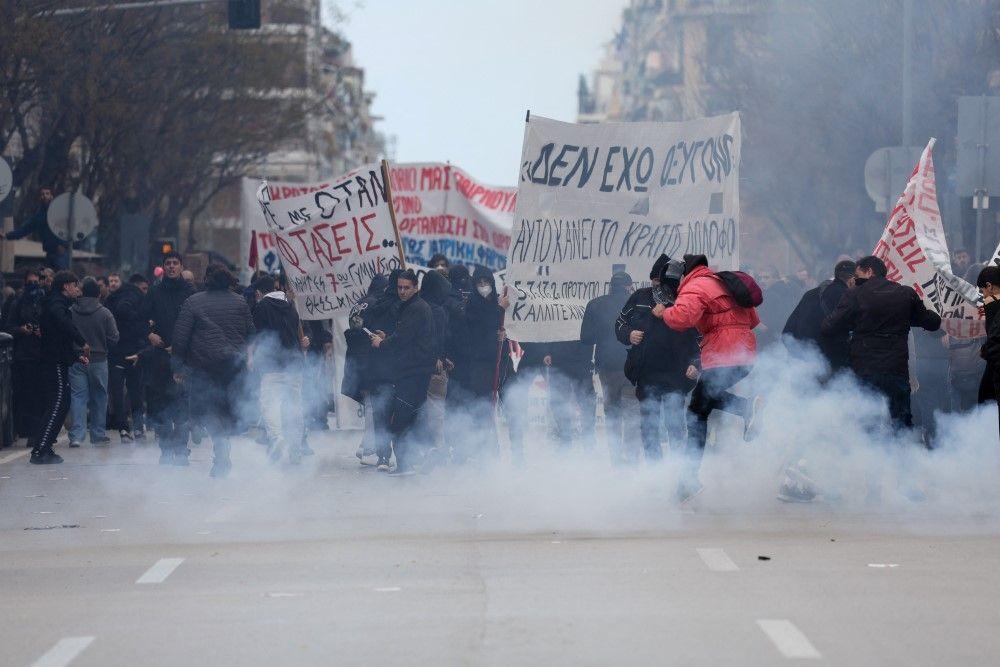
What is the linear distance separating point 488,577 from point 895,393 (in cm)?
420

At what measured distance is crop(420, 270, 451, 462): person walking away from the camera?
15.4 metres

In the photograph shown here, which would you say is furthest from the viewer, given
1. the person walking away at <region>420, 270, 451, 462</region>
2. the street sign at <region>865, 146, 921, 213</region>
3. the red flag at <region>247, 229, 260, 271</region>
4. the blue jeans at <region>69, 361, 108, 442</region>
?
the red flag at <region>247, 229, 260, 271</region>

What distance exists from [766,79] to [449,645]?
36.2 metres

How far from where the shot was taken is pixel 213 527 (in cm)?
1160

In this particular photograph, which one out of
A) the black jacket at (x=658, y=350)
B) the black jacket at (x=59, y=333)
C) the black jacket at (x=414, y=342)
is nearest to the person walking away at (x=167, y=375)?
the black jacket at (x=59, y=333)

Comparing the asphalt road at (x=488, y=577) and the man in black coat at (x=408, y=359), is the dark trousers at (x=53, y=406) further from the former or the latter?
the man in black coat at (x=408, y=359)

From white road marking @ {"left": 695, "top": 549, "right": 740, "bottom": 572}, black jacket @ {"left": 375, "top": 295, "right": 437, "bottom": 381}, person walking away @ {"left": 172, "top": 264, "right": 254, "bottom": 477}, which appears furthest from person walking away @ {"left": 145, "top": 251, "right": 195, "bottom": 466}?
white road marking @ {"left": 695, "top": 549, "right": 740, "bottom": 572}

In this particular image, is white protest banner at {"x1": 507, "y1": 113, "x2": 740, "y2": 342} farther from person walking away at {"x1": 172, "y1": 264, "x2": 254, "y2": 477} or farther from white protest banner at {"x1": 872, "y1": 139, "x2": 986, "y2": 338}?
person walking away at {"x1": 172, "y1": 264, "x2": 254, "y2": 477}

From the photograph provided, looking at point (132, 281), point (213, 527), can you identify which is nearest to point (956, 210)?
point (132, 281)

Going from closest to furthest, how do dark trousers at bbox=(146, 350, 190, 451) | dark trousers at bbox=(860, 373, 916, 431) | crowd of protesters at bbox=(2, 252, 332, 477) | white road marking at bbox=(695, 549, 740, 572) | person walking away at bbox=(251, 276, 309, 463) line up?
white road marking at bbox=(695, 549, 740, 572)
dark trousers at bbox=(860, 373, 916, 431)
crowd of protesters at bbox=(2, 252, 332, 477)
person walking away at bbox=(251, 276, 309, 463)
dark trousers at bbox=(146, 350, 190, 451)

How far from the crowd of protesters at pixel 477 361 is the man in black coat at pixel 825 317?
1 centimetres

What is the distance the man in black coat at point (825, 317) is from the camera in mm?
12734

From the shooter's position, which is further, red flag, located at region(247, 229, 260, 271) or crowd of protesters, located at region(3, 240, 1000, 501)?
red flag, located at region(247, 229, 260, 271)

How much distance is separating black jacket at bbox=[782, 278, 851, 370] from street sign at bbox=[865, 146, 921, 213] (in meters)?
8.36
